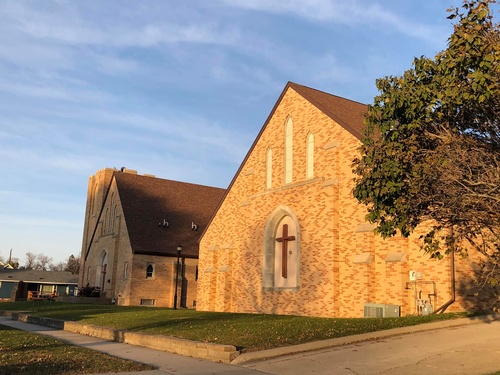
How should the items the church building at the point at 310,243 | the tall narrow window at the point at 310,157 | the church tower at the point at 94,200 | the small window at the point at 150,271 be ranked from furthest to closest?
the church tower at the point at 94,200
the small window at the point at 150,271
the tall narrow window at the point at 310,157
the church building at the point at 310,243

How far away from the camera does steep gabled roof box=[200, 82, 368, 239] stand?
76.1ft

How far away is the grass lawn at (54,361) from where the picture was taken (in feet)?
33.2

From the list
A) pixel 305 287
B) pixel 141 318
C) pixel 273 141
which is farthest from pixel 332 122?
pixel 141 318

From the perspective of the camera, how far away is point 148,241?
37938 millimetres

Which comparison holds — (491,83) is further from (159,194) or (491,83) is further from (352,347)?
(159,194)

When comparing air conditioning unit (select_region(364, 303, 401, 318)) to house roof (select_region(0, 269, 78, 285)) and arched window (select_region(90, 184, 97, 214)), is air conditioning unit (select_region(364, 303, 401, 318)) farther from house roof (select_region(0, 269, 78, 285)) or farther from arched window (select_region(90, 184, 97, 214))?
house roof (select_region(0, 269, 78, 285))

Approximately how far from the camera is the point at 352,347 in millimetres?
12398

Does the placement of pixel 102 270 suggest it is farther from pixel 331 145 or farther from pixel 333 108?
pixel 331 145

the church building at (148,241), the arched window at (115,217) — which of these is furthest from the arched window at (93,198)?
the arched window at (115,217)

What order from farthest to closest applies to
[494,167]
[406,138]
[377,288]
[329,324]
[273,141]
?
[273,141]
[377,288]
[329,324]
[406,138]
[494,167]

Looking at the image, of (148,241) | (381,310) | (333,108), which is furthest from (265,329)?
(148,241)

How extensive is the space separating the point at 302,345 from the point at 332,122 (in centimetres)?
1325

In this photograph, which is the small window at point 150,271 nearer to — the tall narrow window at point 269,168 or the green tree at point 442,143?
the tall narrow window at point 269,168

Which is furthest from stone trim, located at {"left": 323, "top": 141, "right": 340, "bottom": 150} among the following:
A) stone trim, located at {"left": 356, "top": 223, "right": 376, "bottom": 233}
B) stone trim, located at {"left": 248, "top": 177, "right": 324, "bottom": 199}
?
stone trim, located at {"left": 356, "top": 223, "right": 376, "bottom": 233}
